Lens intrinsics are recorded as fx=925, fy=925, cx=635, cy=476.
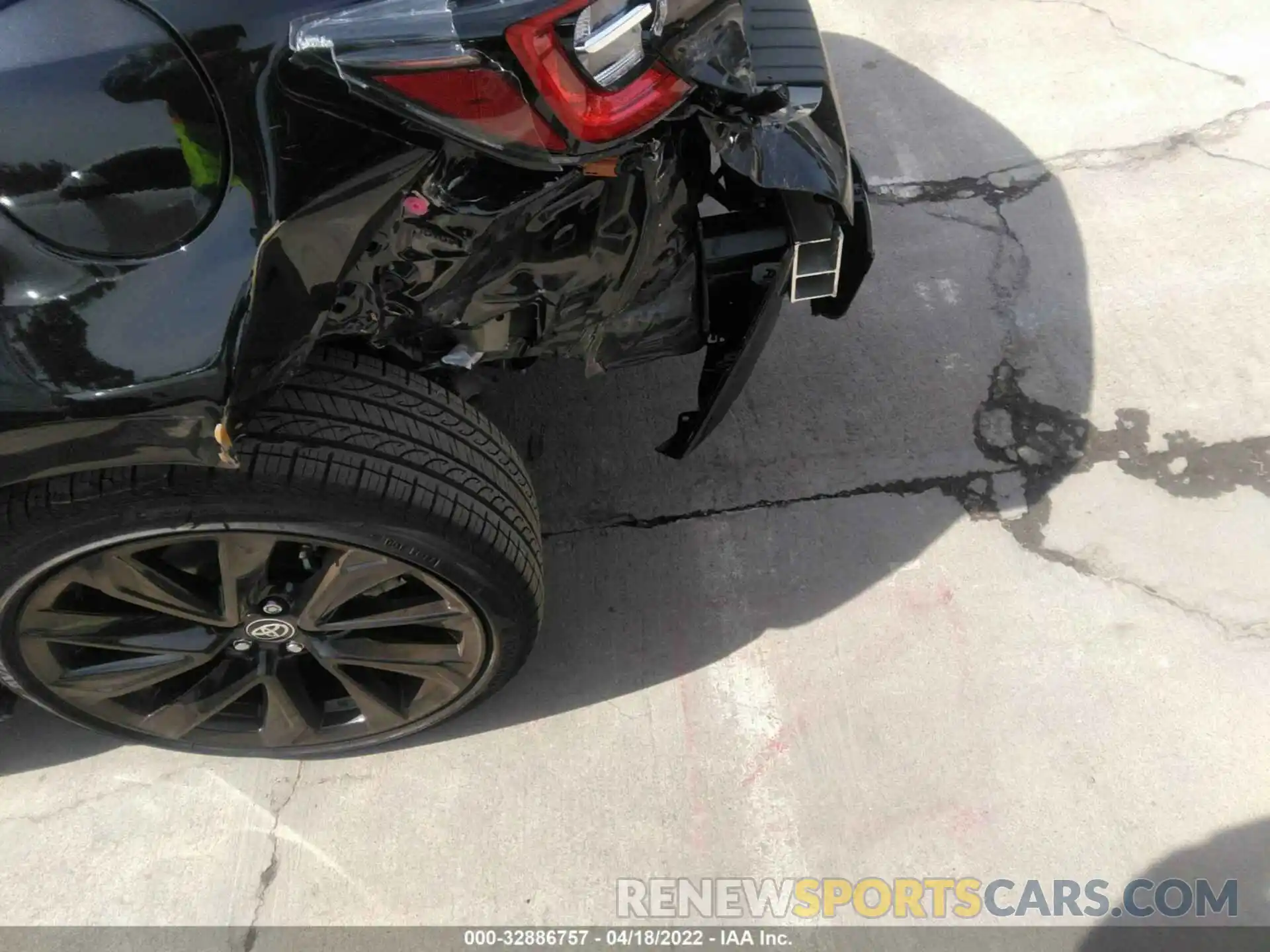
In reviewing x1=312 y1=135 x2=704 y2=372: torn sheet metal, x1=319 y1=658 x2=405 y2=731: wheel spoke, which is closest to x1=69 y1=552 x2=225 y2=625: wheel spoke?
x1=319 y1=658 x2=405 y2=731: wheel spoke

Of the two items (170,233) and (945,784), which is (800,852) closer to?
(945,784)

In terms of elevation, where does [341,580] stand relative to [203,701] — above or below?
above

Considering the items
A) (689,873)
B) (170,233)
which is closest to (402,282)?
(170,233)

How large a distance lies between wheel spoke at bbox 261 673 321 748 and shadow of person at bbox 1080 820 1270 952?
1672mm

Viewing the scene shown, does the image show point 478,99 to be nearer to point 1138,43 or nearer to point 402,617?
point 402,617

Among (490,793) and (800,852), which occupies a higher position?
(490,793)

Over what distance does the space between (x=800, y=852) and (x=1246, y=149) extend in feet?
9.13

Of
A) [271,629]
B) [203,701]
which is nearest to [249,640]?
[271,629]

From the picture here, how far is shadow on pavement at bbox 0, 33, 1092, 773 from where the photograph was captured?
7.57 feet

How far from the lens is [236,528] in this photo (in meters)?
1.54

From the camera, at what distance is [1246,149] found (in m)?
3.11

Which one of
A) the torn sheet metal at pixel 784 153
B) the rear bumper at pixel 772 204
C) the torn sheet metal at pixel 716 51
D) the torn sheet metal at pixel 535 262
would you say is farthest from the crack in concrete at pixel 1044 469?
the torn sheet metal at pixel 716 51

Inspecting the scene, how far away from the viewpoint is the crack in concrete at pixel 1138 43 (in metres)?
3.31

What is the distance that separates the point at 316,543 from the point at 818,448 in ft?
4.79
